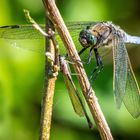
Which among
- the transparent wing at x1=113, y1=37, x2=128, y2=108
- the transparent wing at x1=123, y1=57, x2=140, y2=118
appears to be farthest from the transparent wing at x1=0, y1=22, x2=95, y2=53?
the transparent wing at x1=123, y1=57, x2=140, y2=118

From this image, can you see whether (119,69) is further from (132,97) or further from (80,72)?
(80,72)

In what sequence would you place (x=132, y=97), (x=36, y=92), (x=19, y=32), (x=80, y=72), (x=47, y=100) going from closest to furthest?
1. (x=47, y=100)
2. (x=80, y=72)
3. (x=19, y=32)
4. (x=132, y=97)
5. (x=36, y=92)

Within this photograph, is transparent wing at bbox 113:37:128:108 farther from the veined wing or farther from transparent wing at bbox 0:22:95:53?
the veined wing

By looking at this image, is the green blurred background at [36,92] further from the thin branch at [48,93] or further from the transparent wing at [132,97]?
the thin branch at [48,93]

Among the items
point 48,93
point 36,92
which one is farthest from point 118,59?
point 48,93

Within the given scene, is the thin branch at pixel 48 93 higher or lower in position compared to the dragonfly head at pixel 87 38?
lower

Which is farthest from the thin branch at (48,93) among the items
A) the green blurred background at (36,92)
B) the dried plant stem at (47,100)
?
the green blurred background at (36,92)

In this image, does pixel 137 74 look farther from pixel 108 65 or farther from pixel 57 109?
pixel 57 109
